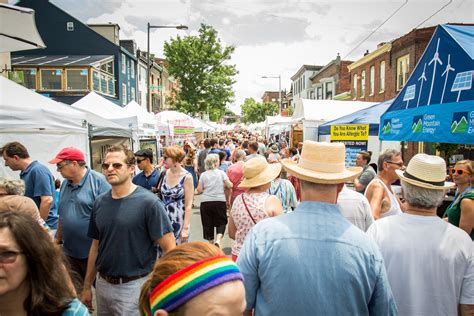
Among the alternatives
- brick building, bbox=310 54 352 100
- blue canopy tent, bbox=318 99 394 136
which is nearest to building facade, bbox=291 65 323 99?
brick building, bbox=310 54 352 100

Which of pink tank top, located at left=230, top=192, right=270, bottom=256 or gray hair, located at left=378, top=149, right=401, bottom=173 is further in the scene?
gray hair, located at left=378, top=149, right=401, bottom=173

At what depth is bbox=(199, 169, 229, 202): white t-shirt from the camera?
6293 millimetres

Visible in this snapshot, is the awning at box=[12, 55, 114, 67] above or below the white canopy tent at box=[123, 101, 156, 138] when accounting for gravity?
above

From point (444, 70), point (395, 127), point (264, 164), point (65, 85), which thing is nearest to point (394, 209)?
point (264, 164)

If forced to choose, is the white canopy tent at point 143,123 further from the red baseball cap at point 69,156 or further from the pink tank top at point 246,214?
the pink tank top at point 246,214

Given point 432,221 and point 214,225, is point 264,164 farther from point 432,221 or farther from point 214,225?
point 214,225

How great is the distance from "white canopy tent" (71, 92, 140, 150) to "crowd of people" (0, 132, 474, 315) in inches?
225

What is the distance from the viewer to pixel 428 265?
2141 mm

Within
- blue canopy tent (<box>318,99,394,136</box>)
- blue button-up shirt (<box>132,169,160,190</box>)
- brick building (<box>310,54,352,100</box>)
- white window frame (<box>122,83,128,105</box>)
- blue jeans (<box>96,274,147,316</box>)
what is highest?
brick building (<box>310,54,352,100</box>)

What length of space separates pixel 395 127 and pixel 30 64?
2758 cm

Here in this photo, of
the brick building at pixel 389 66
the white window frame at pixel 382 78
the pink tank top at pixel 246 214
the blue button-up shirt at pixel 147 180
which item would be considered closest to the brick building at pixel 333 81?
the brick building at pixel 389 66

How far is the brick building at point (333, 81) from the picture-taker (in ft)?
113

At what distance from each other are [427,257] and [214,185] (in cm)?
446

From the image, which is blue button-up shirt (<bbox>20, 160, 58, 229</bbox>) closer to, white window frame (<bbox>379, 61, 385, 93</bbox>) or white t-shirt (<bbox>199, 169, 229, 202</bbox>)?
white t-shirt (<bbox>199, 169, 229, 202</bbox>)
